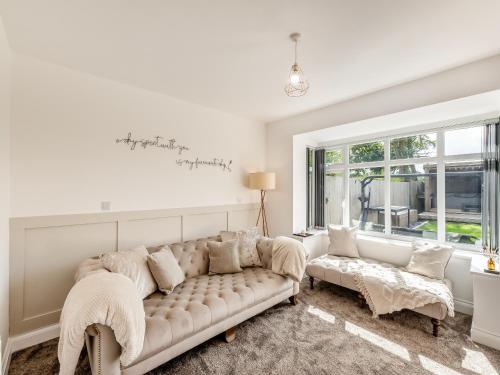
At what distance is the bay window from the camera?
304cm

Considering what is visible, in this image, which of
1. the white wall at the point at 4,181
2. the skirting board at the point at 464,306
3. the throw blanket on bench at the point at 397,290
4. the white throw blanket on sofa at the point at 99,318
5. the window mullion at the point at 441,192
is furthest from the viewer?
the window mullion at the point at 441,192

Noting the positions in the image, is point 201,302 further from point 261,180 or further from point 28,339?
point 261,180

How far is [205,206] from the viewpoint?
3504mm

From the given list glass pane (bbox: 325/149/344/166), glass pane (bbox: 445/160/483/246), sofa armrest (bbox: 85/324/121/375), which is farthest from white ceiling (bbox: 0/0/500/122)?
sofa armrest (bbox: 85/324/121/375)

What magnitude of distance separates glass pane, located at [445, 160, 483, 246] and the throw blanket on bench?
0.91 m

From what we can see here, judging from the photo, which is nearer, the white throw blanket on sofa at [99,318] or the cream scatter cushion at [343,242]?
the white throw blanket on sofa at [99,318]

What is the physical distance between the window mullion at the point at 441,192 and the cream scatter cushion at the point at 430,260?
0.45 m

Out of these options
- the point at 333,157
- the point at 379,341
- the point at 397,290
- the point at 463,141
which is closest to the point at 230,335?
the point at 379,341

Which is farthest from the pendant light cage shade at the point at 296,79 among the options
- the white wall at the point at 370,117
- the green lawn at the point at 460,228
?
the green lawn at the point at 460,228

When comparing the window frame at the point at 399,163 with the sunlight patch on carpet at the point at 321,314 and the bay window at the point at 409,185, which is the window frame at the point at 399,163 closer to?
the bay window at the point at 409,185

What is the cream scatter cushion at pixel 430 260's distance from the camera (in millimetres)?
2764

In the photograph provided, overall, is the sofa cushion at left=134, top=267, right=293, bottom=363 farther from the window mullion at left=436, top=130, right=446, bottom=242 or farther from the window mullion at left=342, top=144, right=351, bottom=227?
the window mullion at left=436, top=130, right=446, bottom=242

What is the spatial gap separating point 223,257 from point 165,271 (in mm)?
716

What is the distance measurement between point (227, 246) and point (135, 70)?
7.18 ft
